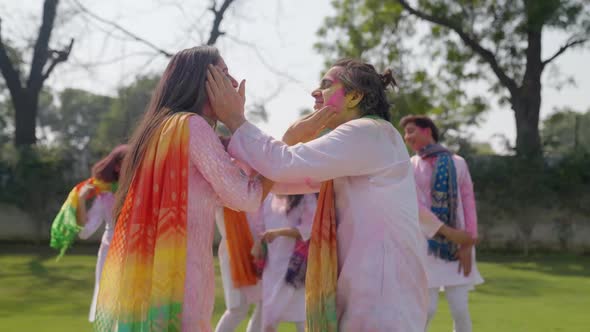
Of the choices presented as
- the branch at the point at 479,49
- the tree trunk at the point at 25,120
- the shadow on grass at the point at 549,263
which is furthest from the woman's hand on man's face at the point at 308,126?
the tree trunk at the point at 25,120

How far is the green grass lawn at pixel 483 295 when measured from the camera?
8312 millimetres

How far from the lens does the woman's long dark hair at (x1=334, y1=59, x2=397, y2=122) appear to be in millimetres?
3428

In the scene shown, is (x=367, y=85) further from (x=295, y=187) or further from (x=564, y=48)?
(x=564, y=48)

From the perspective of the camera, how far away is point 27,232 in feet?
65.1

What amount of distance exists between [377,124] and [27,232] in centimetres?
1817

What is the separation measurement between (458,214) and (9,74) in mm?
19306

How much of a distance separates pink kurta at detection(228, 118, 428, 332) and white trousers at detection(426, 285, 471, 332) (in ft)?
11.0

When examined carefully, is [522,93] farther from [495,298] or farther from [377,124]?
[377,124]

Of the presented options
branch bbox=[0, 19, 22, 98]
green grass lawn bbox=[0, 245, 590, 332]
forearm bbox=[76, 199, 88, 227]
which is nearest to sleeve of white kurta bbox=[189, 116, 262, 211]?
green grass lawn bbox=[0, 245, 590, 332]

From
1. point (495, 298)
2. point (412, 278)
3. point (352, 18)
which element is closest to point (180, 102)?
point (412, 278)

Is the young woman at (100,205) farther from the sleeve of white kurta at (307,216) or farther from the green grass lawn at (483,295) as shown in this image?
the sleeve of white kurta at (307,216)

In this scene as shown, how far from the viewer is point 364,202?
3.23 m

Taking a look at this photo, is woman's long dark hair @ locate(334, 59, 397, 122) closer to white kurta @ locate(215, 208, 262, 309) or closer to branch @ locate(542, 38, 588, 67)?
white kurta @ locate(215, 208, 262, 309)

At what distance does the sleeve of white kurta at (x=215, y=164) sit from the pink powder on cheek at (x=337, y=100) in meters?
0.62
